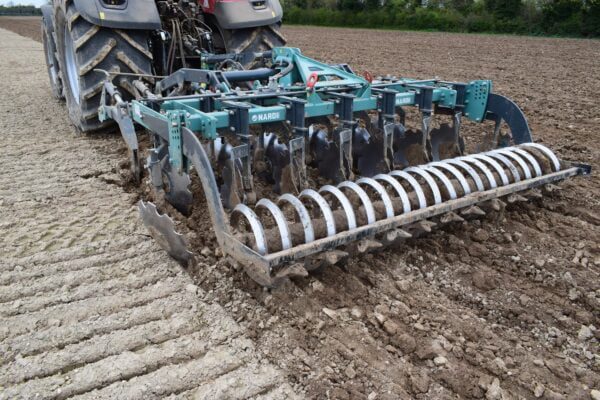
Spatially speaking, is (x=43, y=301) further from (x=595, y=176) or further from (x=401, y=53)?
(x=401, y=53)

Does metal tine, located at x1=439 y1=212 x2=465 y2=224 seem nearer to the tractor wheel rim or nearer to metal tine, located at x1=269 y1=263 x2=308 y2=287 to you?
metal tine, located at x1=269 y1=263 x2=308 y2=287

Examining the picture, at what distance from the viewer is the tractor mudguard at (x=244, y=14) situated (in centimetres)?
520

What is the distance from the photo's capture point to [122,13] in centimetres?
443

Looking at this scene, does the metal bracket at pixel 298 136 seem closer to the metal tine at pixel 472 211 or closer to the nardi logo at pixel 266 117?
the nardi logo at pixel 266 117

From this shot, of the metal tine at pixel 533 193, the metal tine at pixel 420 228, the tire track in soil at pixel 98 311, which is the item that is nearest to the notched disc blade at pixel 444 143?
the metal tine at pixel 533 193

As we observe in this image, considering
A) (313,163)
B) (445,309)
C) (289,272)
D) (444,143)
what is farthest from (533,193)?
(289,272)

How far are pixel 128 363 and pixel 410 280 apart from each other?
1421mm

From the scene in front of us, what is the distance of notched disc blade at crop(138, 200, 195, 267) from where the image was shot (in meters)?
2.86

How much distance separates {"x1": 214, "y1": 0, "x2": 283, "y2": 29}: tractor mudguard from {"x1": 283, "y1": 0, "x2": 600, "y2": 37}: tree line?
21557 millimetres

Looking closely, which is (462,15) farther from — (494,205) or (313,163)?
(494,205)

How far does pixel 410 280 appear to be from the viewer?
2.79 m

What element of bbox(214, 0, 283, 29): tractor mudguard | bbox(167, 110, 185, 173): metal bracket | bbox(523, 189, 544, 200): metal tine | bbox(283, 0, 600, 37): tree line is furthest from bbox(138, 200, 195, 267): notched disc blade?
bbox(283, 0, 600, 37): tree line

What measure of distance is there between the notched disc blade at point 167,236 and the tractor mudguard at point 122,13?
197 cm

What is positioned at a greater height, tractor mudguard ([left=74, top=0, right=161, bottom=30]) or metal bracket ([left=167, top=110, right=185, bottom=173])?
tractor mudguard ([left=74, top=0, right=161, bottom=30])
